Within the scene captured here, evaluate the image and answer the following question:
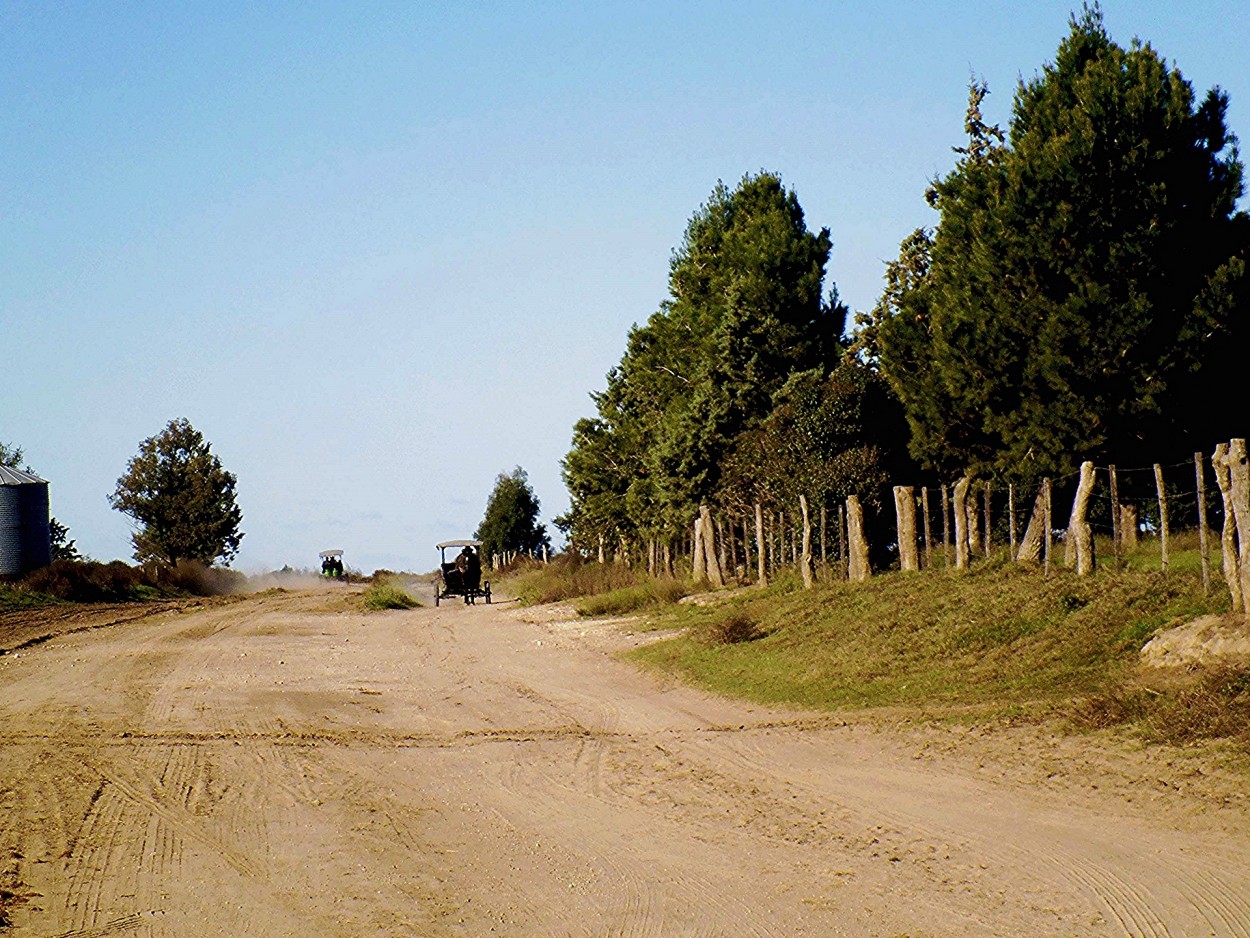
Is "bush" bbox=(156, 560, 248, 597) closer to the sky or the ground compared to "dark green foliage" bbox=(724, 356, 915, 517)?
closer to the ground

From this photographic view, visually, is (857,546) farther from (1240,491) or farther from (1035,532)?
(1240,491)

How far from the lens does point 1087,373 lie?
30.3 meters

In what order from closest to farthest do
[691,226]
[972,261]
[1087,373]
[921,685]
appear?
1. [921,685]
2. [1087,373]
3. [972,261]
4. [691,226]

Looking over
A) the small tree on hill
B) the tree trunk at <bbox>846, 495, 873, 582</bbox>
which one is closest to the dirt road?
the tree trunk at <bbox>846, 495, 873, 582</bbox>

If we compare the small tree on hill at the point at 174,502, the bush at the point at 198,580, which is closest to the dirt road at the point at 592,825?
the bush at the point at 198,580

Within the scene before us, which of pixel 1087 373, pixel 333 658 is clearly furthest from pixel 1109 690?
pixel 1087 373

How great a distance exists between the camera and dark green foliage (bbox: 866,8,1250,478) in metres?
30.2

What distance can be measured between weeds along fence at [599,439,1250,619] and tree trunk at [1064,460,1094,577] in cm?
2

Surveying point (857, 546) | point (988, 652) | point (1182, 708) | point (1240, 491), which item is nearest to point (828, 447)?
point (857, 546)

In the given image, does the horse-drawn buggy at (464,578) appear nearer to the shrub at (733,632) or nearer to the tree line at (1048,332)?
the tree line at (1048,332)

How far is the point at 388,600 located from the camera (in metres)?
46.3

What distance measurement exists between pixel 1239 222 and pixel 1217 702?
76.4ft

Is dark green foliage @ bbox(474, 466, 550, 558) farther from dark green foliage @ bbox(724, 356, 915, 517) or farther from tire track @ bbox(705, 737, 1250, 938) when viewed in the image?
tire track @ bbox(705, 737, 1250, 938)

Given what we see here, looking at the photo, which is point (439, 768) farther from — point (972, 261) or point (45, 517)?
point (45, 517)
